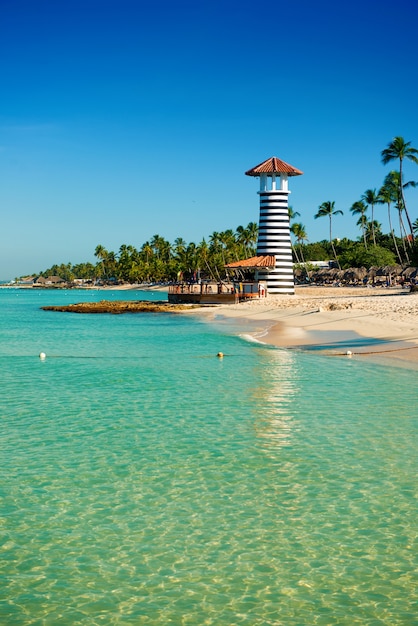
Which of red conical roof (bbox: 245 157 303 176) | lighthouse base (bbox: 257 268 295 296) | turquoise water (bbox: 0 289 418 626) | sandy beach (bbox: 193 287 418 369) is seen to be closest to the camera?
turquoise water (bbox: 0 289 418 626)

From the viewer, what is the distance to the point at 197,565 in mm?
7379

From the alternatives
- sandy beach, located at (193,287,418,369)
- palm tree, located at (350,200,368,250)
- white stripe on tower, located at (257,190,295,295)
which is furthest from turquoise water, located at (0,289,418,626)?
palm tree, located at (350,200,368,250)

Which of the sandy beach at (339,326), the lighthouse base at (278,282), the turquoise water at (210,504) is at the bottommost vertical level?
the turquoise water at (210,504)

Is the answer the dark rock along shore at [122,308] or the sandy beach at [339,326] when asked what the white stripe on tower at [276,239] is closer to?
the sandy beach at [339,326]

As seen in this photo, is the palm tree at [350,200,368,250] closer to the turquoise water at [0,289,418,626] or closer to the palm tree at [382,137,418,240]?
the palm tree at [382,137,418,240]

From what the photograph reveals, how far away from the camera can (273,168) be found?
201 ft

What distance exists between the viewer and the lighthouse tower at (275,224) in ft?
203

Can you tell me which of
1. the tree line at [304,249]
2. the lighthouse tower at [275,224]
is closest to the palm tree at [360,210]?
the tree line at [304,249]

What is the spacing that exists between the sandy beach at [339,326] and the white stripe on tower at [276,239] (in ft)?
15.2

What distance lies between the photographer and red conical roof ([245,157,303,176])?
61.4 metres

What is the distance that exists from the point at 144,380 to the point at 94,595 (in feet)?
45.9

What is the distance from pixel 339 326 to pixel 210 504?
29.3 meters

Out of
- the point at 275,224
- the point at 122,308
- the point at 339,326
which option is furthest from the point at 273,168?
the point at 339,326

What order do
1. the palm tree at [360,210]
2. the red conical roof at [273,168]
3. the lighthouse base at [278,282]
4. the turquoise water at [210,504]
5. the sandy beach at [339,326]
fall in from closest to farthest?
the turquoise water at [210,504] → the sandy beach at [339,326] → the red conical roof at [273,168] → the lighthouse base at [278,282] → the palm tree at [360,210]
